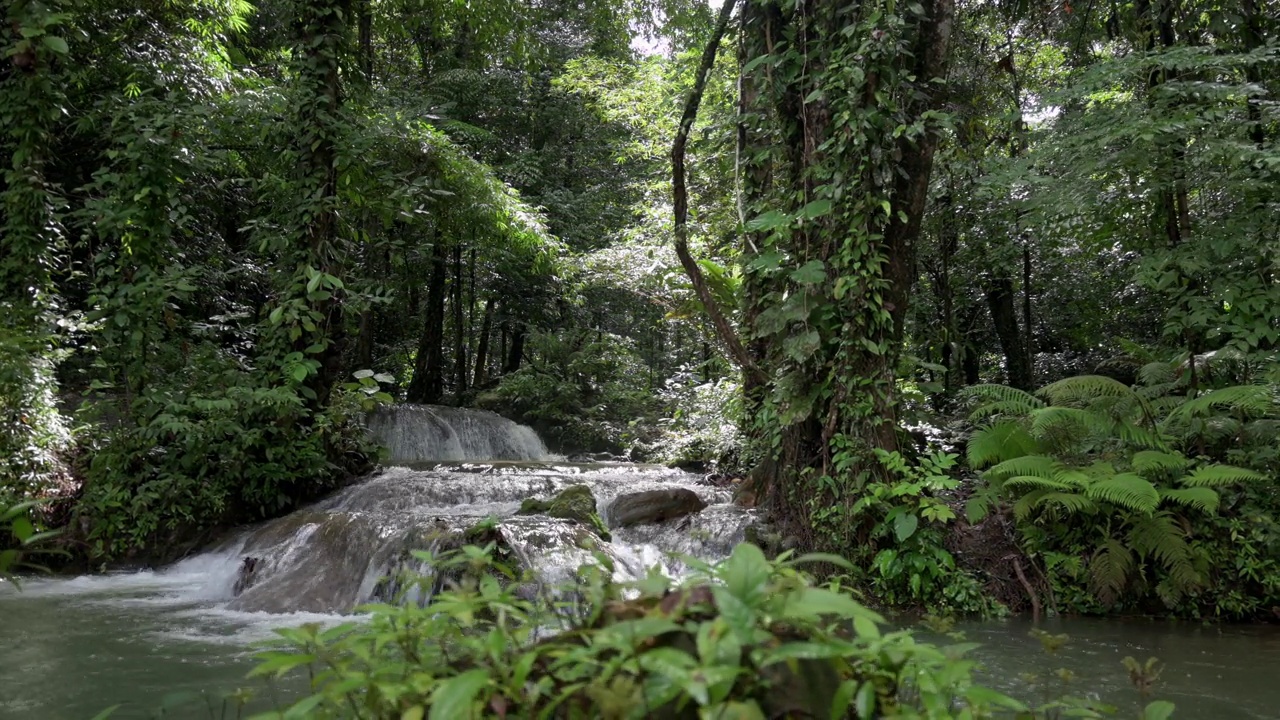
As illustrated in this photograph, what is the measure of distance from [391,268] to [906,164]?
1466 cm

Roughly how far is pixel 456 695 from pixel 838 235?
195 inches

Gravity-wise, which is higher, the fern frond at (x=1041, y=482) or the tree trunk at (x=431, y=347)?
the tree trunk at (x=431, y=347)

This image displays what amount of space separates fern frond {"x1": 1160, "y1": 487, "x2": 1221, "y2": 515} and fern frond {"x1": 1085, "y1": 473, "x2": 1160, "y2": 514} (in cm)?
10

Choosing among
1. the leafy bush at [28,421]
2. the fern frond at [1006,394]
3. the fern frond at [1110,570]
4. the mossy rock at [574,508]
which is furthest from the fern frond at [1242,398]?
the leafy bush at [28,421]

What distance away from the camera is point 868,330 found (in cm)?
573

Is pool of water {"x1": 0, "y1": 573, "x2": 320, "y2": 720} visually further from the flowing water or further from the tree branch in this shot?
the tree branch

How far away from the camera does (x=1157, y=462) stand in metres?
5.32

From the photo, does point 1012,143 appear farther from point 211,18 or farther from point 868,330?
point 211,18

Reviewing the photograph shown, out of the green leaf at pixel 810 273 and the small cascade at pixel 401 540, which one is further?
the small cascade at pixel 401 540

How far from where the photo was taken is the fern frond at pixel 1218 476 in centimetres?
510

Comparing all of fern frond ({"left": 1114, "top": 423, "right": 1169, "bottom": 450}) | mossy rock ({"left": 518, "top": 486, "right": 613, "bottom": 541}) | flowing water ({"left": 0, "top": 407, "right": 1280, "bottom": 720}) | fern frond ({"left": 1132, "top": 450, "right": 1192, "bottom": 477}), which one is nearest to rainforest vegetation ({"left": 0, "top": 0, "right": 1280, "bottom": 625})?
fern frond ({"left": 1114, "top": 423, "right": 1169, "bottom": 450})

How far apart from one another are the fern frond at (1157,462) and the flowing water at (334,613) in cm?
100

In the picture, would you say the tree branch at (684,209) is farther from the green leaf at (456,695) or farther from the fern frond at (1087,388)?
the green leaf at (456,695)

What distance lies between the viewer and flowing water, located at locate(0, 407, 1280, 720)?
3.78 meters
